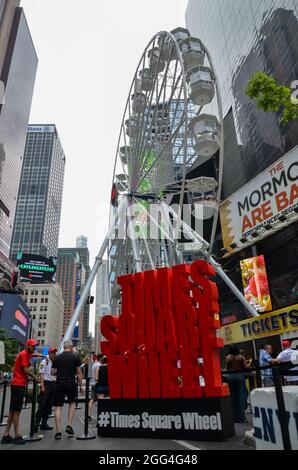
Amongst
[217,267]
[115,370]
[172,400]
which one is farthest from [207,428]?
[217,267]

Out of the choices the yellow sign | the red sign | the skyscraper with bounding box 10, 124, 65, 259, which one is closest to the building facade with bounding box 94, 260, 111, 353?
the yellow sign

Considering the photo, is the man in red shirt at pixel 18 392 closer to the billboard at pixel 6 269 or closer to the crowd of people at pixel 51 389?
the crowd of people at pixel 51 389

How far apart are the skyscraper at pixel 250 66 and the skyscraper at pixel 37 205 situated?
147867 mm

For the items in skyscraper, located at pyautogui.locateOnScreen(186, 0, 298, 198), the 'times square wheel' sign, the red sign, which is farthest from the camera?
skyscraper, located at pyautogui.locateOnScreen(186, 0, 298, 198)

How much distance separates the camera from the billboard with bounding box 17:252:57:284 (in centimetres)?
9531

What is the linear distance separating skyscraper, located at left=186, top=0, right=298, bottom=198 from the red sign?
1946 centimetres

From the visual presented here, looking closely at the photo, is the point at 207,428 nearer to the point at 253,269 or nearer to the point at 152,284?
the point at 152,284

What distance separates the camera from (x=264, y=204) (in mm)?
25578

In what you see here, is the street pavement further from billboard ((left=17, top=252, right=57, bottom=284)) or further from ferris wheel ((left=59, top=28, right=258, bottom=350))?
billboard ((left=17, top=252, right=57, bottom=284))

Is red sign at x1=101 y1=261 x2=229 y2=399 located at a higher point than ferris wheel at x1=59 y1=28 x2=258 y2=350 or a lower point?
lower

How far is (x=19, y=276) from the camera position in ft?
310

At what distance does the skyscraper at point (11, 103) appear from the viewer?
10962 cm

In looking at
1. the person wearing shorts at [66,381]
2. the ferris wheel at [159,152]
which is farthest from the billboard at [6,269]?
the person wearing shorts at [66,381]

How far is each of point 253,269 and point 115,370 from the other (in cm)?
1983
